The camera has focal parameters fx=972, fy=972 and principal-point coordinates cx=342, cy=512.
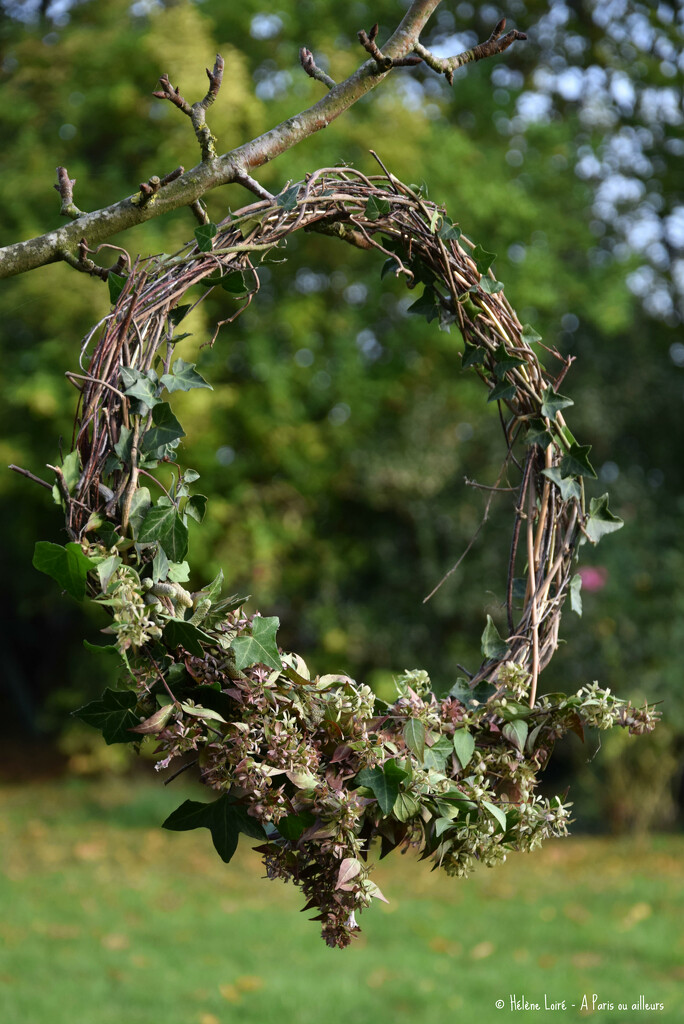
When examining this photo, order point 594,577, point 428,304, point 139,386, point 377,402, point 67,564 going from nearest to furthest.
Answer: point 67,564, point 139,386, point 428,304, point 594,577, point 377,402

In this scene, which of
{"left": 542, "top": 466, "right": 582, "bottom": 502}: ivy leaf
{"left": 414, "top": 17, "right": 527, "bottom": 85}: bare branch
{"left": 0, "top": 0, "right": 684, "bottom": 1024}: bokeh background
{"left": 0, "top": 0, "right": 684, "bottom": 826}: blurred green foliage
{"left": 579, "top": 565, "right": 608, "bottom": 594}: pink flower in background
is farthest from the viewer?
{"left": 579, "top": 565, "right": 608, "bottom": 594}: pink flower in background

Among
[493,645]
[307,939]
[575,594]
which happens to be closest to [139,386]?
[493,645]

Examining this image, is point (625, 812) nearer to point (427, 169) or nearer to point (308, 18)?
point (427, 169)

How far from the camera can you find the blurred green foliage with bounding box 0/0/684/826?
6.41 m

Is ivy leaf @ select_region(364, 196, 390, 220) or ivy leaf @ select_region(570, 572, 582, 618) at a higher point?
ivy leaf @ select_region(364, 196, 390, 220)

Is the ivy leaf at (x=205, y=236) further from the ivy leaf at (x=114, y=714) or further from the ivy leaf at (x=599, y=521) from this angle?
the ivy leaf at (x=599, y=521)

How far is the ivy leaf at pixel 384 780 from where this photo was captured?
1.37 m

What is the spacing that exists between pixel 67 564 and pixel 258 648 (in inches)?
11.0

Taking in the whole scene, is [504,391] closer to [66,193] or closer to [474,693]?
[474,693]

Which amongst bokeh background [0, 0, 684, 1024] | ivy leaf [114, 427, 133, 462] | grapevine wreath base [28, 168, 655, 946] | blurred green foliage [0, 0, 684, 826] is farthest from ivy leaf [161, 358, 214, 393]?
blurred green foliage [0, 0, 684, 826]

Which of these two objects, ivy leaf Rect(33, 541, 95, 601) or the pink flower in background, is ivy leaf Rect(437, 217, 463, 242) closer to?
ivy leaf Rect(33, 541, 95, 601)

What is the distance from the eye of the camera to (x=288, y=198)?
5.09ft

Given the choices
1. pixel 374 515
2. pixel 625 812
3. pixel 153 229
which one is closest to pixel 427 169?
pixel 153 229

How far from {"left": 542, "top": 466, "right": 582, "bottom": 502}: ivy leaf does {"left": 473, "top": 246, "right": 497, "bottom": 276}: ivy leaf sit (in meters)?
0.39
